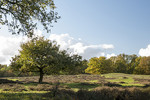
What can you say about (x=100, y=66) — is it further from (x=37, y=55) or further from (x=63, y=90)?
(x=63, y=90)

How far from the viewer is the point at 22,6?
606 inches

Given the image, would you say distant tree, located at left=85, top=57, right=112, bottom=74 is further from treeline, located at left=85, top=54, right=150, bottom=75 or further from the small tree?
the small tree

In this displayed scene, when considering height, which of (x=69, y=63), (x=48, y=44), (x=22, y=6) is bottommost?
(x=69, y=63)

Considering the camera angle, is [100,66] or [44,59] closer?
[44,59]

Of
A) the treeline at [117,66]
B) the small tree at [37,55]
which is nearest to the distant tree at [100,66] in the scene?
the treeline at [117,66]

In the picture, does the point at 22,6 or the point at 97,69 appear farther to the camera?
the point at 97,69

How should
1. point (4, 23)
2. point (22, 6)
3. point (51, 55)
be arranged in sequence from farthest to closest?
point (51, 55), point (4, 23), point (22, 6)

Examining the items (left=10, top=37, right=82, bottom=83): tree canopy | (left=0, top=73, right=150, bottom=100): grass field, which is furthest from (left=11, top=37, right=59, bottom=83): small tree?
(left=0, top=73, right=150, bottom=100): grass field

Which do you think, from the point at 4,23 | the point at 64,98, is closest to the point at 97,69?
the point at 4,23

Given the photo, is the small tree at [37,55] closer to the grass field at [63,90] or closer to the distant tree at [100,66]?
the grass field at [63,90]

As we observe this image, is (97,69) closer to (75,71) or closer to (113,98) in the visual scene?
(75,71)

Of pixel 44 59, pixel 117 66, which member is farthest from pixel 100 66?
pixel 44 59

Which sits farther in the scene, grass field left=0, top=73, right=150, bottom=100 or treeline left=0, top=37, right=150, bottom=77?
treeline left=0, top=37, right=150, bottom=77

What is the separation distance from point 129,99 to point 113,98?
0.94 metres
